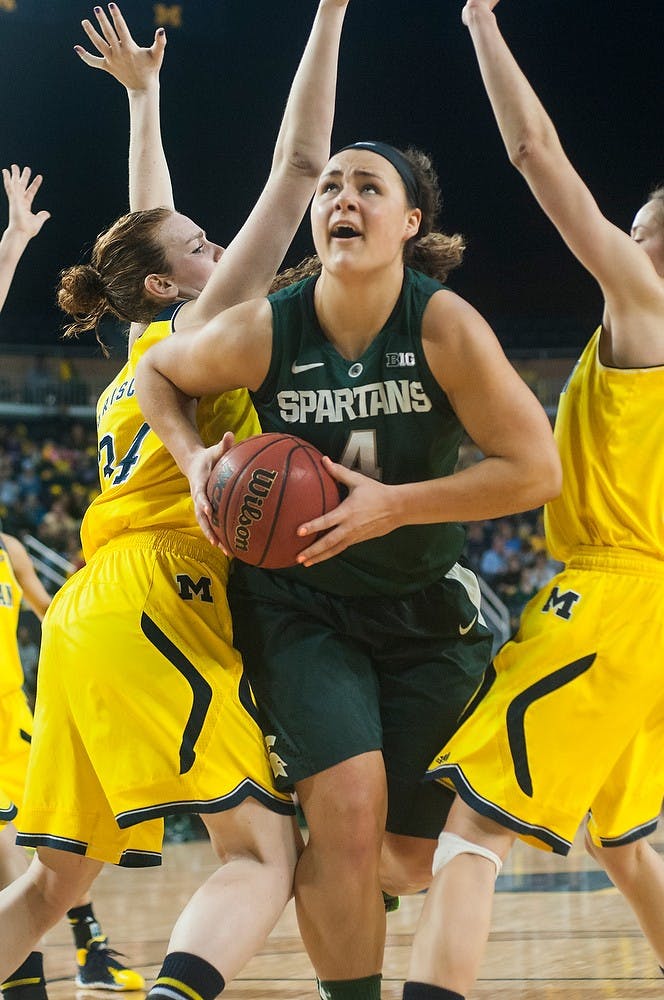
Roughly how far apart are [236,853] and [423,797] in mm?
545

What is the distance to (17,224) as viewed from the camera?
4.67 meters

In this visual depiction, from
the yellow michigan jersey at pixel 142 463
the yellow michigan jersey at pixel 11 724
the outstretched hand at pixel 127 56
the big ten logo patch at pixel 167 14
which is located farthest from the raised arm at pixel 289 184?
the big ten logo patch at pixel 167 14

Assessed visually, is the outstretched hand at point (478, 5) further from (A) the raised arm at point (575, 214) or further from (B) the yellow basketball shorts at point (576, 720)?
(B) the yellow basketball shorts at point (576, 720)

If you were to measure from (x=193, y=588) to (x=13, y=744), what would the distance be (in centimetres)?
178

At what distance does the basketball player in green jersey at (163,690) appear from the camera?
2686mm

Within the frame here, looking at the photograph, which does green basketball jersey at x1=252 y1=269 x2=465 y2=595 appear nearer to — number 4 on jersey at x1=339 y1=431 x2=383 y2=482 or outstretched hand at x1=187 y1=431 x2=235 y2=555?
number 4 on jersey at x1=339 y1=431 x2=383 y2=482

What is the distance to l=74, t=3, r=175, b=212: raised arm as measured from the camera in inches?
155

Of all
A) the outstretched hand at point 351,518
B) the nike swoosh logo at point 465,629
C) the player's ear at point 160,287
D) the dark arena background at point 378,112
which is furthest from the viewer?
the dark arena background at point 378,112

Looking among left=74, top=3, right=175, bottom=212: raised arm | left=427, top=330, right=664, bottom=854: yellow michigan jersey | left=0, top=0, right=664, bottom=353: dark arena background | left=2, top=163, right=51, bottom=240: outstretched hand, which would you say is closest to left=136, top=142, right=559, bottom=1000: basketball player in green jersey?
left=427, top=330, right=664, bottom=854: yellow michigan jersey

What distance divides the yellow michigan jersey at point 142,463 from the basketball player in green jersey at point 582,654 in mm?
889

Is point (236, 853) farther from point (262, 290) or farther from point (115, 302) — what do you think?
point (115, 302)

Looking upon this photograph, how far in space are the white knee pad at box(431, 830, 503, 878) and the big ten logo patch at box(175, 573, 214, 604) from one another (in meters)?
0.82

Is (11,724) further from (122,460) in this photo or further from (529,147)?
(529,147)

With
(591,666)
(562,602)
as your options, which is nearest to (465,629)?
(562,602)
